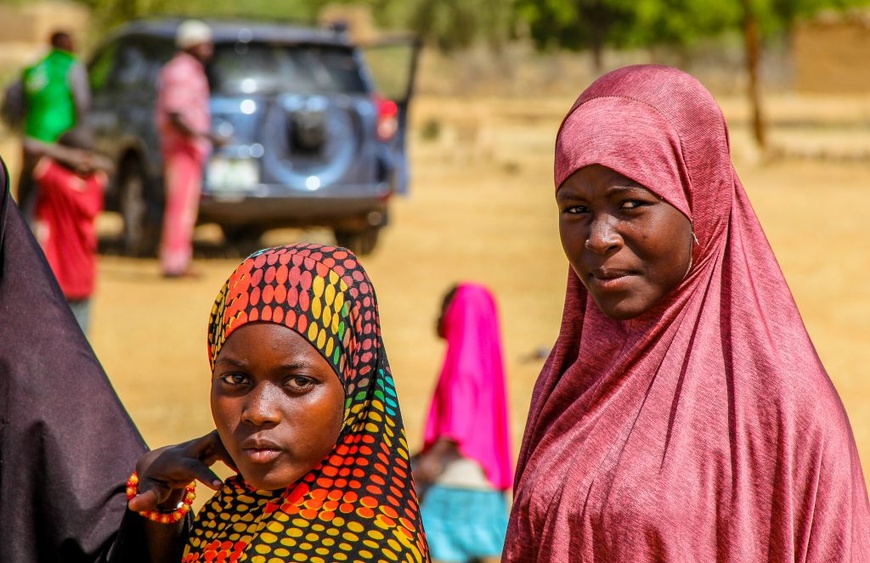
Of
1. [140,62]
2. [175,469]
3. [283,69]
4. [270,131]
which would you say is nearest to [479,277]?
[270,131]

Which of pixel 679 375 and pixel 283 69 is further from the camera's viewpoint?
pixel 283 69

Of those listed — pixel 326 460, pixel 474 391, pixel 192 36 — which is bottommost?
pixel 474 391

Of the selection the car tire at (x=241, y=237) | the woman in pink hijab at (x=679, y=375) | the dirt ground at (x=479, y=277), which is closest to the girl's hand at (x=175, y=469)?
the woman in pink hijab at (x=679, y=375)

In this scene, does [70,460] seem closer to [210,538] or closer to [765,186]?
[210,538]

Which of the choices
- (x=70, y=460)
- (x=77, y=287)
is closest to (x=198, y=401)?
(x=77, y=287)

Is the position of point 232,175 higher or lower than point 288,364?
lower

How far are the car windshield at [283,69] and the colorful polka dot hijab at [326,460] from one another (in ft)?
29.4

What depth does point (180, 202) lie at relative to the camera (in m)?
10.8

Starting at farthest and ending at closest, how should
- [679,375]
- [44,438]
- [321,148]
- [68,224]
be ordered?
[321,148]
[68,224]
[44,438]
[679,375]

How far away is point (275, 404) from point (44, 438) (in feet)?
1.91

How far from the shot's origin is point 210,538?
2373 mm

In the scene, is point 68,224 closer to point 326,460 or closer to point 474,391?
point 474,391

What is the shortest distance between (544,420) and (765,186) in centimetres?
1677

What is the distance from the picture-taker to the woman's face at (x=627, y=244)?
2.31 metres
